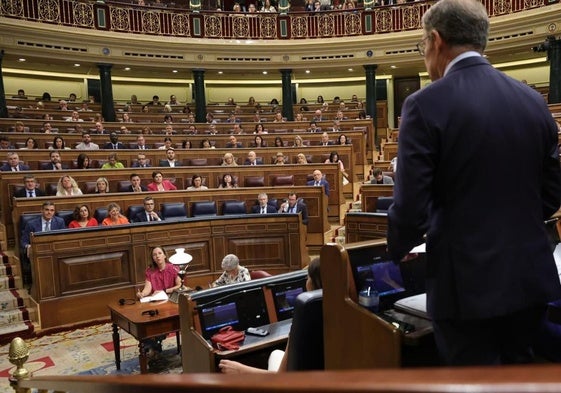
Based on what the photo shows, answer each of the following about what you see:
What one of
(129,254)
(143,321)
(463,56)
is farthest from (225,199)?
(463,56)

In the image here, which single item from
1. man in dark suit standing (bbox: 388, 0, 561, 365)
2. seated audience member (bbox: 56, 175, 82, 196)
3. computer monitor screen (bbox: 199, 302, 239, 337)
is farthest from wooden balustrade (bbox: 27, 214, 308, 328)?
man in dark suit standing (bbox: 388, 0, 561, 365)

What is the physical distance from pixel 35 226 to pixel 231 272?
2764 mm

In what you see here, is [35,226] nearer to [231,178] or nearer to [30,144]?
[231,178]

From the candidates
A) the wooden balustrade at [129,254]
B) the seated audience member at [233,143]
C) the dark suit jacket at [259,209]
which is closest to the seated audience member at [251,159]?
the seated audience member at [233,143]

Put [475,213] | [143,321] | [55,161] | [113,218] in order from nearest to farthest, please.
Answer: [475,213] → [143,321] → [113,218] → [55,161]

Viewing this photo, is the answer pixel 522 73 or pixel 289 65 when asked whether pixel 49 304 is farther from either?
pixel 522 73

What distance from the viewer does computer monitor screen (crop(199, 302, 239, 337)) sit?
296 centimetres

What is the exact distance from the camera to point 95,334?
4793 mm

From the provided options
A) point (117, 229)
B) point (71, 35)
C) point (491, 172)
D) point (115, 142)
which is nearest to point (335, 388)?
point (491, 172)

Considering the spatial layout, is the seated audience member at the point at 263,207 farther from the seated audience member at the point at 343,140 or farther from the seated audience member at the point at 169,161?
the seated audience member at the point at 343,140

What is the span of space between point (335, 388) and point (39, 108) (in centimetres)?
1298

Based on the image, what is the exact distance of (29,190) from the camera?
20.3 ft

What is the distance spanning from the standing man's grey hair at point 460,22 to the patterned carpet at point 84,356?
3423 mm

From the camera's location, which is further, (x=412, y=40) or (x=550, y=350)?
(x=412, y=40)
